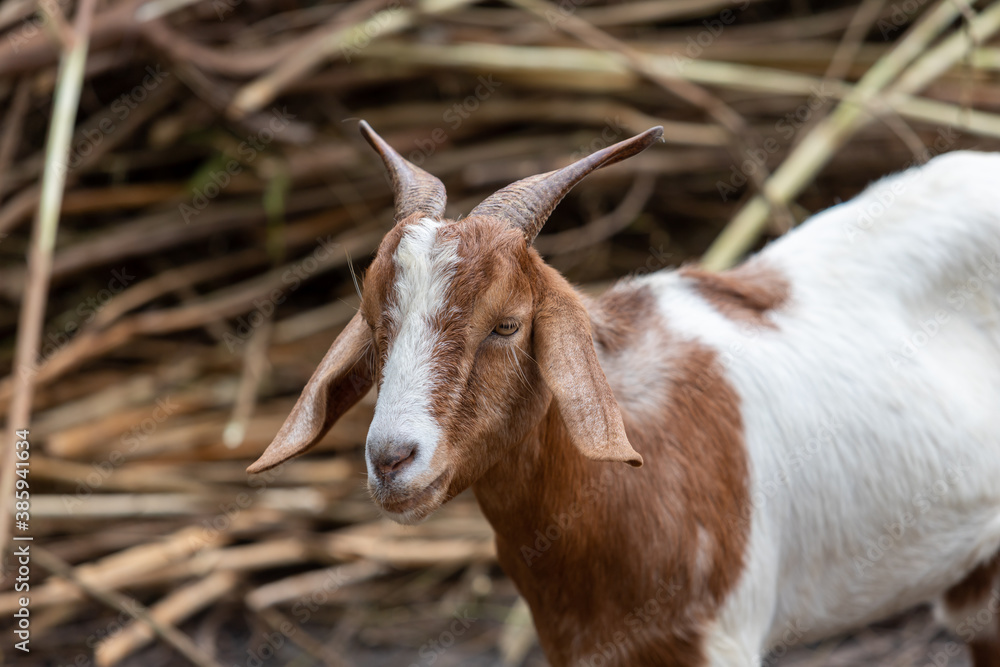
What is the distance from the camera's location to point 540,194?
2322 millimetres

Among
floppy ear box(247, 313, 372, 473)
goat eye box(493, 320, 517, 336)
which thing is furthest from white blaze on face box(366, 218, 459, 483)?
floppy ear box(247, 313, 372, 473)

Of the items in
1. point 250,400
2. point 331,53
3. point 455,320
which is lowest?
point 250,400

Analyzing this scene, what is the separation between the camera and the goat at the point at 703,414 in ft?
7.12

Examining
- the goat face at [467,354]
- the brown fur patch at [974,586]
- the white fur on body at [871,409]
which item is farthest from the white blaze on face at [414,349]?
the brown fur patch at [974,586]

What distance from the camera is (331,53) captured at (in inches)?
194

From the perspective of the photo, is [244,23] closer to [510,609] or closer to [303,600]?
[303,600]

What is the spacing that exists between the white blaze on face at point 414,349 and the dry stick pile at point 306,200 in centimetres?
241

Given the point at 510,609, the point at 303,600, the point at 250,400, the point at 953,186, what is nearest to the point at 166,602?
the point at 303,600

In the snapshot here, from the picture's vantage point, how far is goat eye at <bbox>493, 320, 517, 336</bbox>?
222 cm

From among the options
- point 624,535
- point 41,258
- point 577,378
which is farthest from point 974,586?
point 41,258

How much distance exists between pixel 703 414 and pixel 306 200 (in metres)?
3.18

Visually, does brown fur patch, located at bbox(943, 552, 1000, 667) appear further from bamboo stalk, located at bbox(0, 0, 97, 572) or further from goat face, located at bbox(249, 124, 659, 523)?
bamboo stalk, located at bbox(0, 0, 97, 572)

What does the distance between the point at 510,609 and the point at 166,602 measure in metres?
1.57

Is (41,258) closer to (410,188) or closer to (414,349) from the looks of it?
(410,188)
